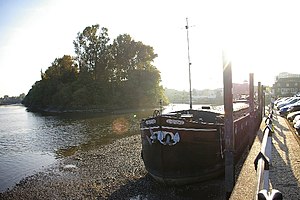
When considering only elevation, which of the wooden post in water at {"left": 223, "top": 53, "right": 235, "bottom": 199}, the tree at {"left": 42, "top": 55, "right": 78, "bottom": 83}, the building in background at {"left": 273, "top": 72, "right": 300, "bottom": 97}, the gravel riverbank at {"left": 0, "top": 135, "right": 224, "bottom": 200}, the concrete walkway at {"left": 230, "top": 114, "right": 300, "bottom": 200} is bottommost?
the gravel riverbank at {"left": 0, "top": 135, "right": 224, "bottom": 200}

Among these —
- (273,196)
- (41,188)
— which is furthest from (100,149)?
(273,196)

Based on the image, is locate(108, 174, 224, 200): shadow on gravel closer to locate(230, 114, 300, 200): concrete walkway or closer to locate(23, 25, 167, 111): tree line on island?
locate(230, 114, 300, 200): concrete walkway

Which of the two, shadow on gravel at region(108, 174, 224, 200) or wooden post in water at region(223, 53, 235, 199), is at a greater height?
wooden post in water at region(223, 53, 235, 199)

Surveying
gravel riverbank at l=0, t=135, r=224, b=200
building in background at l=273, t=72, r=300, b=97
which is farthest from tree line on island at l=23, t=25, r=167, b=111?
gravel riverbank at l=0, t=135, r=224, b=200

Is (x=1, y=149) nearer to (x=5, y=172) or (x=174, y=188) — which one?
(x=5, y=172)

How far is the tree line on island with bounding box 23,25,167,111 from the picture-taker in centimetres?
7638

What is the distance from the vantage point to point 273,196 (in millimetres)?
2951

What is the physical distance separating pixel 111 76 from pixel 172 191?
230 feet

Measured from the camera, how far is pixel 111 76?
79250 millimetres

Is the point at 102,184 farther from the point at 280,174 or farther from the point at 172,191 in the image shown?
the point at 280,174

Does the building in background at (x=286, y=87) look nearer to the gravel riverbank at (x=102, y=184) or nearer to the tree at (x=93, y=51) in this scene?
the tree at (x=93, y=51)

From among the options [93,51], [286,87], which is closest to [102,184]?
[93,51]

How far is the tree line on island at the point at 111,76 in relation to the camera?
76.4 m

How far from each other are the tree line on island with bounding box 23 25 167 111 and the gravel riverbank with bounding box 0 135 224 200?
192 feet
